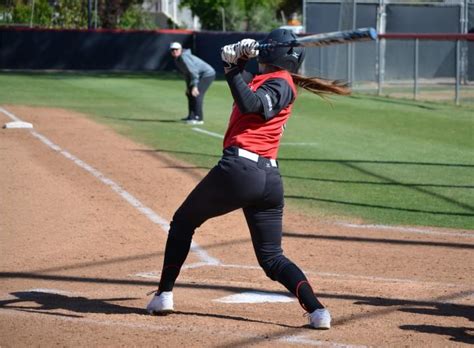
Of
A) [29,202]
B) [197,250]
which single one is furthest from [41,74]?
[197,250]

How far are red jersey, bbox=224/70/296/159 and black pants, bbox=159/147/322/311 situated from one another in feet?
0.23

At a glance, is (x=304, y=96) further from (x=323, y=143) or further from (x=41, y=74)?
(x=41, y=74)

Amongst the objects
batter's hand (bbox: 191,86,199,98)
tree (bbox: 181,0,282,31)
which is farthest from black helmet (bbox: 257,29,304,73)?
tree (bbox: 181,0,282,31)

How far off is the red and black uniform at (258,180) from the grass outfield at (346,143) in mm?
4389

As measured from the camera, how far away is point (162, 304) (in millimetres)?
6152

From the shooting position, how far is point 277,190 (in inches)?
232

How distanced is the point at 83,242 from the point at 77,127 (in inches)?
394

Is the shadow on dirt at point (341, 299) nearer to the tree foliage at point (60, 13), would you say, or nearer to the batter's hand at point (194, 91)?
the batter's hand at point (194, 91)

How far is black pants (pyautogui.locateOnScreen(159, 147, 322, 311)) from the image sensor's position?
18.9 feet

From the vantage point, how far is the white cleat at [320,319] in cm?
579

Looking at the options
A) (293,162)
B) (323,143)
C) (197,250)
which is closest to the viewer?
(197,250)

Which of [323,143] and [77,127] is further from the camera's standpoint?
[77,127]

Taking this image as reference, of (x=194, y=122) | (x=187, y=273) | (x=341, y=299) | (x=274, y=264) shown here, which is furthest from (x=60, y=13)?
(x=274, y=264)

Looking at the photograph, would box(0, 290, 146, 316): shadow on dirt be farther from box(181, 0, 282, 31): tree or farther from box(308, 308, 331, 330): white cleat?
box(181, 0, 282, 31): tree
